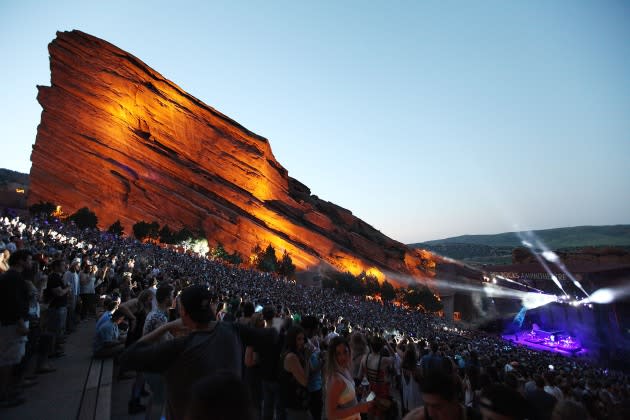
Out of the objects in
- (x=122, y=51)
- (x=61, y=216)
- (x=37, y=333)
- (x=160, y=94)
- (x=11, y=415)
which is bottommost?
(x=11, y=415)

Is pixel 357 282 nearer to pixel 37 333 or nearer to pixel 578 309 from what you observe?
pixel 578 309

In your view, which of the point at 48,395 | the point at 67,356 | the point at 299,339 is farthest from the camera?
the point at 67,356

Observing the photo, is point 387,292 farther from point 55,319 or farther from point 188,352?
point 188,352

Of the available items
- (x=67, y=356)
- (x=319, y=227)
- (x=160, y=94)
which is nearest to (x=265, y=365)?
(x=67, y=356)

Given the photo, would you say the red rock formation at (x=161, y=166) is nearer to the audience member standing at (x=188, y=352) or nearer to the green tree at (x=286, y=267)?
the green tree at (x=286, y=267)

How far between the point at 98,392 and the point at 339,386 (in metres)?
3.55

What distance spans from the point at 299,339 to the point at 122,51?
7460 cm

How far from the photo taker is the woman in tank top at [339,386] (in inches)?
114

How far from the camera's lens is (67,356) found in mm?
6418

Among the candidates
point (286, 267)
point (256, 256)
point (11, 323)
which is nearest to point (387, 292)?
point (286, 267)

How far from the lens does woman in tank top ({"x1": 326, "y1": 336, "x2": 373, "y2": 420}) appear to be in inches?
114

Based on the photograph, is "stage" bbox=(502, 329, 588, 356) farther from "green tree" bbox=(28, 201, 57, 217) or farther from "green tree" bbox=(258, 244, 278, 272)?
"green tree" bbox=(28, 201, 57, 217)

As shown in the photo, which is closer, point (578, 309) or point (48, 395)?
point (48, 395)

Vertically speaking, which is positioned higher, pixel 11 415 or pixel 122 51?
pixel 122 51
